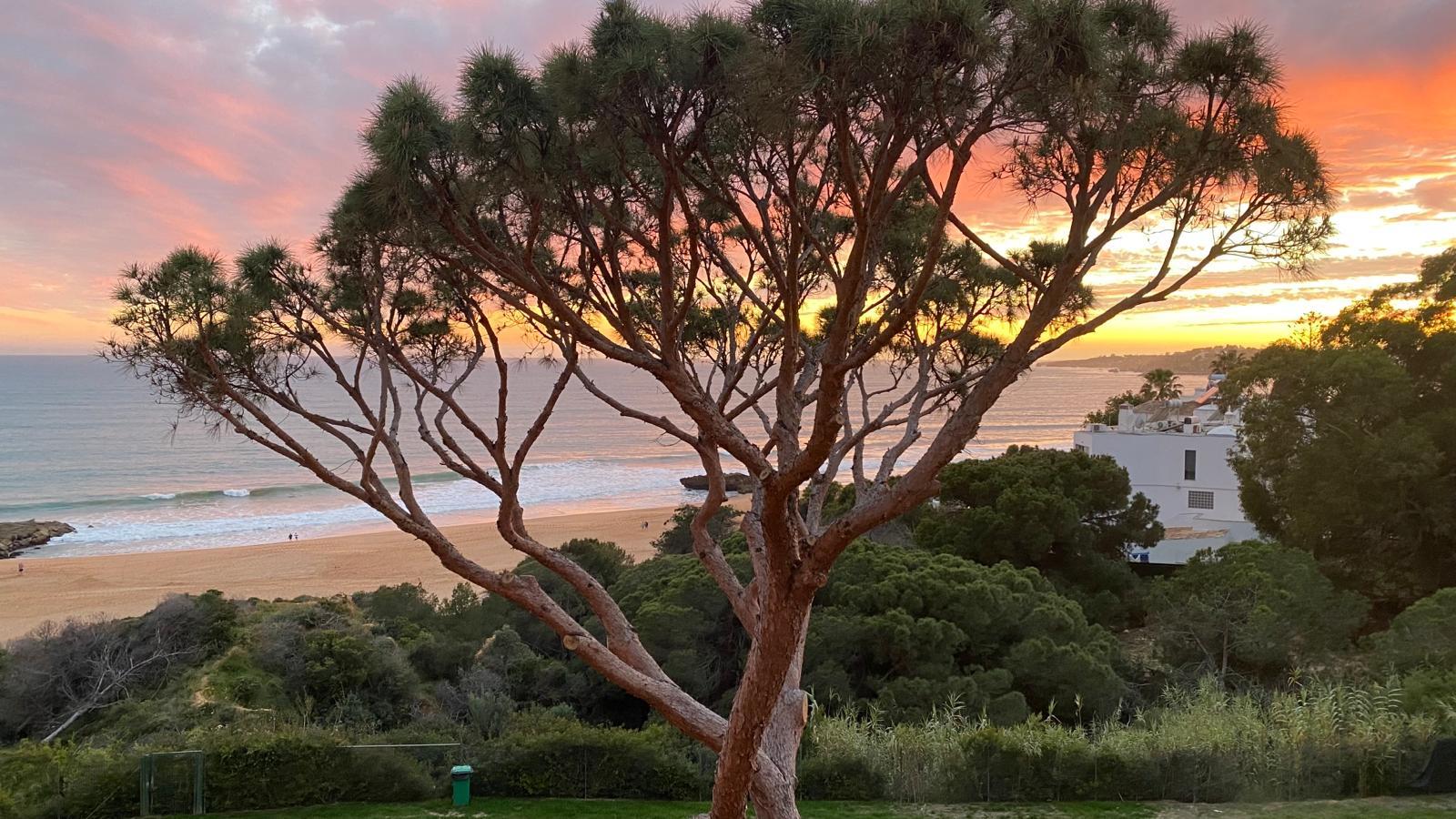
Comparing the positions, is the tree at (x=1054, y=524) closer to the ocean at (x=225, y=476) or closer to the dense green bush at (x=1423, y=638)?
the ocean at (x=225, y=476)

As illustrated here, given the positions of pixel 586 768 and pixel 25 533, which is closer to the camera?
pixel 586 768

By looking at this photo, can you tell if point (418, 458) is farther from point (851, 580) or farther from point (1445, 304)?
point (1445, 304)

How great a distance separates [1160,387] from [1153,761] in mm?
46074

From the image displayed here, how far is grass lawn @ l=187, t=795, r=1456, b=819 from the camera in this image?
800 cm

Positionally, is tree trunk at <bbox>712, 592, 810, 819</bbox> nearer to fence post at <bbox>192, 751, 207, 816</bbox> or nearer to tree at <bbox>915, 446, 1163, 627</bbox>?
fence post at <bbox>192, 751, 207, 816</bbox>

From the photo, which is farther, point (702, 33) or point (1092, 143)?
point (1092, 143)

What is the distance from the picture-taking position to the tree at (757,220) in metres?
4.18

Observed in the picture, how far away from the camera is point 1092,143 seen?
17.3 ft

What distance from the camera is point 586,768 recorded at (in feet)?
29.7

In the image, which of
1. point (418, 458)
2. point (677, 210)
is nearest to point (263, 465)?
point (418, 458)

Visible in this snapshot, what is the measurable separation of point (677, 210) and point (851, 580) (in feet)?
23.0

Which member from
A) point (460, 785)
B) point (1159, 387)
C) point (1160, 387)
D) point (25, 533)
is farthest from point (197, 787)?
point (1159, 387)

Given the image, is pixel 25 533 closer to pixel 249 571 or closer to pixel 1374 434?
pixel 249 571

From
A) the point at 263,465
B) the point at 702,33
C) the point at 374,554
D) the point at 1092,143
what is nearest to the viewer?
the point at 702,33
